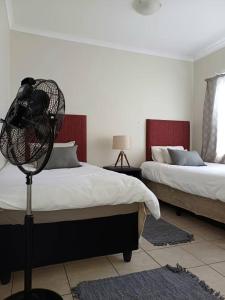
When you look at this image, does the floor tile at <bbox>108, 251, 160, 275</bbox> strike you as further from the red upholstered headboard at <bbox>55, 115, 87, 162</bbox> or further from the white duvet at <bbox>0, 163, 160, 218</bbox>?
the red upholstered headboard at <bbox>55, 115, 87, 162</bbox>

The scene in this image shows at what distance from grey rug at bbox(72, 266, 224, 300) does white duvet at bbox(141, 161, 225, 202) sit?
965 millimetres

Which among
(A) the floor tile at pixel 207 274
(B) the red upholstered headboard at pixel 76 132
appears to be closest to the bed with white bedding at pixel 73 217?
(A) the floor tile at pixel 207 274

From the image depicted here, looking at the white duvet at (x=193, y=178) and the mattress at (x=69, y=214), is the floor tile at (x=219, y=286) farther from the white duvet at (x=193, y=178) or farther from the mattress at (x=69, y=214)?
Answer: the white duvet at (x=193, y=178)

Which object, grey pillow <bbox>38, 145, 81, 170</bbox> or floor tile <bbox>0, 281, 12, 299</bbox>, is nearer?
floor tile <bbox>0, 281, 12, 299</bbox>

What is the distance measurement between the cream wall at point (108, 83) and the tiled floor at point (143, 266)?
2.03 metres

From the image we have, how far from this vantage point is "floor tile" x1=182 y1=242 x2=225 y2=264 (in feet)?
6.39

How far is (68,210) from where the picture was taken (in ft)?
5.33

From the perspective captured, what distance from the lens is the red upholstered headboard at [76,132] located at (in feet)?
11.9

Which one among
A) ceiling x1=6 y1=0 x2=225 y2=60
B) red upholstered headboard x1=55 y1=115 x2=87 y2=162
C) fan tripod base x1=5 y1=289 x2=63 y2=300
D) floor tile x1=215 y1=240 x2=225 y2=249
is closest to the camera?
fan tripod base x1=5 y1=289 x2=63 y2=300

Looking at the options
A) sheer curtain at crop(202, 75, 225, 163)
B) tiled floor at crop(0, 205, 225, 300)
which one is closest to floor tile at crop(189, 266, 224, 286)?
tiled floor at crop(0, 205, 225, 300)

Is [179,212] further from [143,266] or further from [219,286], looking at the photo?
[219,286]

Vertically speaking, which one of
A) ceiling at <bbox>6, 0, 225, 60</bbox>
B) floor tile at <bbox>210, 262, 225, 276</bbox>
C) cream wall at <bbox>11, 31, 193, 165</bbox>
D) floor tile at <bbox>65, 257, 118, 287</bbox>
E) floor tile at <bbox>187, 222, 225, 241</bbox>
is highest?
ceiling at <bbox>6, 0, 225, 60</bbox>

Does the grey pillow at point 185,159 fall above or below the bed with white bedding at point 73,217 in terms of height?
above

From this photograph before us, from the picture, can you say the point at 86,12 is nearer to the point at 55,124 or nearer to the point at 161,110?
the point at 161,110
